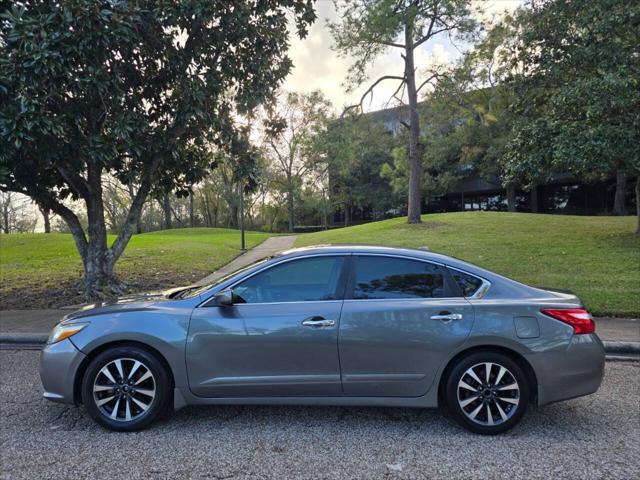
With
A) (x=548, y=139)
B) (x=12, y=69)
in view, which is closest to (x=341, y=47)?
(x=548, y=139)

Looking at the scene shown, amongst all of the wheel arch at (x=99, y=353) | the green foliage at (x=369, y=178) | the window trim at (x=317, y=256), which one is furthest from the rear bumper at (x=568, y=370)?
the green foliage at (x=369, y=178)

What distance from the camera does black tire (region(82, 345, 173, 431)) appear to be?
11.8 feet

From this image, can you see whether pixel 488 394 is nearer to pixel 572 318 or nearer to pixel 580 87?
pixel 572 318

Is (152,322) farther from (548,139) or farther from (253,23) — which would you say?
(548,139)

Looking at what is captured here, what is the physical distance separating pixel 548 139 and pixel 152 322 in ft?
39.4

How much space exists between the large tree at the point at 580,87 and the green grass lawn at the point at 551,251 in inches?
92.0

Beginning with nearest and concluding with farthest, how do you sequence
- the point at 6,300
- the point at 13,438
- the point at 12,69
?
the point at 13,438 < the point at 12,69 < the point at 6,300

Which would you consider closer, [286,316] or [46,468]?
[46,468]

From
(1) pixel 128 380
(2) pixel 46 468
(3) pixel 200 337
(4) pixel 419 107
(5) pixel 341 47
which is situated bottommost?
(2) pixel 46 468

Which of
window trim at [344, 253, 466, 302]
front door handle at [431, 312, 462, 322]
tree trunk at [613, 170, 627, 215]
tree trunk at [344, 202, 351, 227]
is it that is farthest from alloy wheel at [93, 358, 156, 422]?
tree trunk at [344, 202, 351, 227]

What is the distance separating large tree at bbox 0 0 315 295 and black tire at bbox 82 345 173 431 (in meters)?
4.39

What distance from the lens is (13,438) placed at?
11.5 feet

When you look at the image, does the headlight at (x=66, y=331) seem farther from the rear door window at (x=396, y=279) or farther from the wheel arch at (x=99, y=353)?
the rear door window at (x=396, y=279)

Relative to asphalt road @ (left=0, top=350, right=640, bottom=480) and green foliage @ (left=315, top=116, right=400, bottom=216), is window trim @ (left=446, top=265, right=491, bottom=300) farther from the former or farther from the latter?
green foliage @ (left=315, top=116, right=400, bottom=216)
